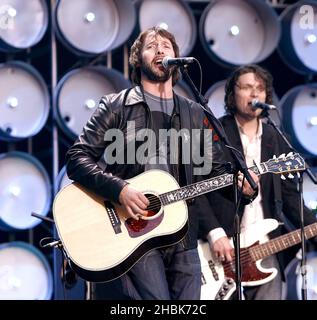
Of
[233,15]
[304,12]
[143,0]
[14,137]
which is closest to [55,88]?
[14,137]

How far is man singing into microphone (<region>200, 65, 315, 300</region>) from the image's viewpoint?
19.1 ft

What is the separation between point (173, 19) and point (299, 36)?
1.01 metres

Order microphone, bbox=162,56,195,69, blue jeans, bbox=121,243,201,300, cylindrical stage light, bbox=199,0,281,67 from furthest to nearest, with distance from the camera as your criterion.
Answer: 1. cylindrical stage light, bbox=199,0,281,67
2. blue jeans, bbox=121,243,201,300
3. microphone, bbox=162,56,195,69

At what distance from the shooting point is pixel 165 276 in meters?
4.78

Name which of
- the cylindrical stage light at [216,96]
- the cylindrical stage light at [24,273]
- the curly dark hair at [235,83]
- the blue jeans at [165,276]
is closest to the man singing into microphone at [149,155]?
the blue jeans at [165,276]

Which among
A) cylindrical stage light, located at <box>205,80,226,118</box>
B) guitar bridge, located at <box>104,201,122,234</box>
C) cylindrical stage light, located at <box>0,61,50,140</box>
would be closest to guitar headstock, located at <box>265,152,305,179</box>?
guitar bridge, located at <box>104,201,122,234</box>

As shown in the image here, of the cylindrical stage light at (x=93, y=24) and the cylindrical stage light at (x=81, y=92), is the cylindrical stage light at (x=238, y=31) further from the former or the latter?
the cylindrical stage light at (x=81, y=92)

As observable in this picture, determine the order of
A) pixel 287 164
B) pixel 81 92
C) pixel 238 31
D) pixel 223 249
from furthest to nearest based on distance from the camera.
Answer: pixel 238 31 < pixel 81 92 < pixel 223 249 < pixel 287 164

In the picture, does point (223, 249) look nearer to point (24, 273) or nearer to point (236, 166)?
point (236, 166)

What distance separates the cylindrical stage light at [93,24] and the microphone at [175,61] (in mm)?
1900

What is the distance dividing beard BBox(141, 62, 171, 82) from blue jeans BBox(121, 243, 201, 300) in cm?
88

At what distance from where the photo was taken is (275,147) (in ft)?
19.4

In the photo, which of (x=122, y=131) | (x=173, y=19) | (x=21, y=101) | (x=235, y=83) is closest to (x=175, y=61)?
(x=122, y=131)

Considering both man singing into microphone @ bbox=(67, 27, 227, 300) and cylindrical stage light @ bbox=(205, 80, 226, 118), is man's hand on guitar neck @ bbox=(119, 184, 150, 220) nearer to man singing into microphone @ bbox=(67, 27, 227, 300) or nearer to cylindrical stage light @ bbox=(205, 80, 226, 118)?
man singing into microphone @ bbox=(67, 27, 227, 300)
